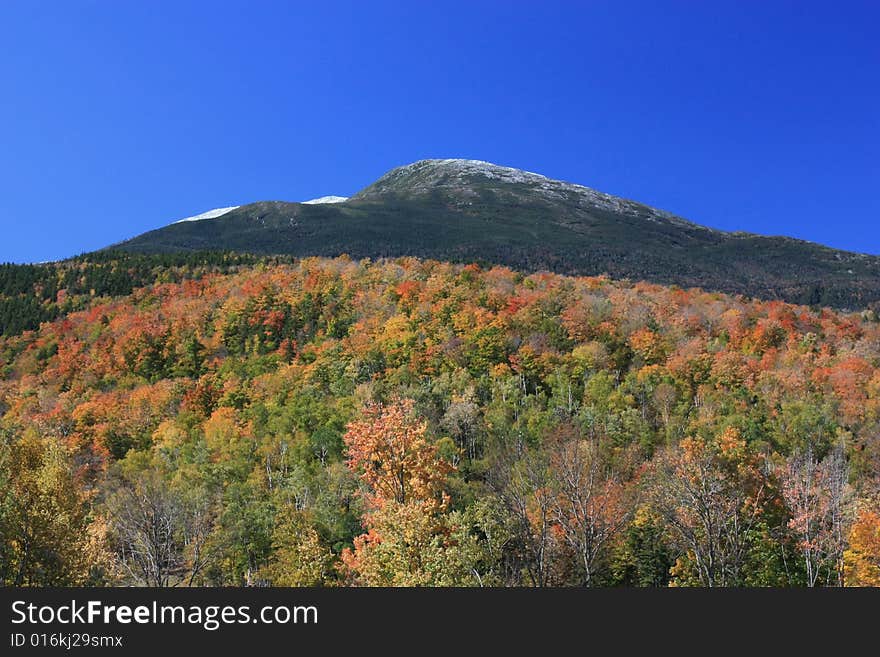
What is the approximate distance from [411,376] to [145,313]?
77362 mm

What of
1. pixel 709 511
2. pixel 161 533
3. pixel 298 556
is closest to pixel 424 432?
pixel 298 556

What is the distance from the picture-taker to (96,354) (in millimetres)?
125375

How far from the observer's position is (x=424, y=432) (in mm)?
43750

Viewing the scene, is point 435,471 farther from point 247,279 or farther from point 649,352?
point 247,279

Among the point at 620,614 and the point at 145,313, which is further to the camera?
the point at 145,313

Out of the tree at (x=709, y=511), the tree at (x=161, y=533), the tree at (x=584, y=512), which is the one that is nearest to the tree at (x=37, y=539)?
the tree at (x=161, y=533)

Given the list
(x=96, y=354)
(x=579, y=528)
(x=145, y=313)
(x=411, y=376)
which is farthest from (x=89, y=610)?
(x=145, y=313)

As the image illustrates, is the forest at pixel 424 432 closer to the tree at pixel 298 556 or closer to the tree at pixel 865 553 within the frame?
the tree at pixel 865 553

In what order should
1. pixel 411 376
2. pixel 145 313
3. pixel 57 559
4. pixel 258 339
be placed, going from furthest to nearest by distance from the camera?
1. pixel 145 313
2. pixel 258 339
3. pixel 411 376
4. pixel 57 559

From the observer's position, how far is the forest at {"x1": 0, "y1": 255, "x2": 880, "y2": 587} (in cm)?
3369

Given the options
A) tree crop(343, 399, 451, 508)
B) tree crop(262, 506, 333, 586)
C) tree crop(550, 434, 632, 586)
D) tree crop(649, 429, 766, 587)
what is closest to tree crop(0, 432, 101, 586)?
tree crop(262, 506, 333, 586)

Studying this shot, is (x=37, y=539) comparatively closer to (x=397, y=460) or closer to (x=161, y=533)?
(x=161, y=533)

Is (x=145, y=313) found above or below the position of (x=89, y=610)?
above

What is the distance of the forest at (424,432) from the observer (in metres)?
33.7
